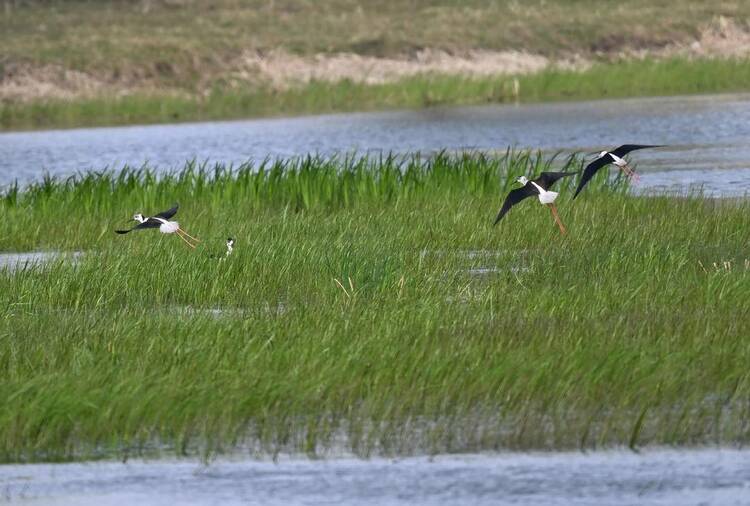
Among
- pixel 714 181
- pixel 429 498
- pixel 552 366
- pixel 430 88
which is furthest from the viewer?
pixel 430 88

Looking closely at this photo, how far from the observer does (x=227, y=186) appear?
1961cm

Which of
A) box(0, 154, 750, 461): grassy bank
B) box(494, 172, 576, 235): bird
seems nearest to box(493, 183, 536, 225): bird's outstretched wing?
box(494, 172, 576, 235): bird

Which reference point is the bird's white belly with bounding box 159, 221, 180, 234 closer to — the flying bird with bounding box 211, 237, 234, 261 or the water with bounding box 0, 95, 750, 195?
the flying bird with bounding box 211, 237, 234, 261

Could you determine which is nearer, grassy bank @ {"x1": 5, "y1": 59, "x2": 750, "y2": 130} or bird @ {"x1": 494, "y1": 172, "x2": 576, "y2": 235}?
bird @ {"x1": 494, "y1": 172, "x2": 576, "y2": 235}

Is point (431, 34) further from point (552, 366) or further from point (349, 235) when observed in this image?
point (552, 366)

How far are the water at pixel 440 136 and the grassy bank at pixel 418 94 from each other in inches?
65.8

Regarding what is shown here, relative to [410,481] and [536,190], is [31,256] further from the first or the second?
[410,481]

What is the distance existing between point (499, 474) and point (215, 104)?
135 ft

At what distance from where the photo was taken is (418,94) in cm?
4750

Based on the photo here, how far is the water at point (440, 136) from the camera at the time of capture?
100 ft

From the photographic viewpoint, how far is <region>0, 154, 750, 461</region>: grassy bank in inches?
322

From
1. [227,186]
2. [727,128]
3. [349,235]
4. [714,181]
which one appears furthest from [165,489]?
[727,128]

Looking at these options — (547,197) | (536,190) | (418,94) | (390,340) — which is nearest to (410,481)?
(390,340)

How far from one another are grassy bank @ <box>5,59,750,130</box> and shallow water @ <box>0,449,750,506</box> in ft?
128
